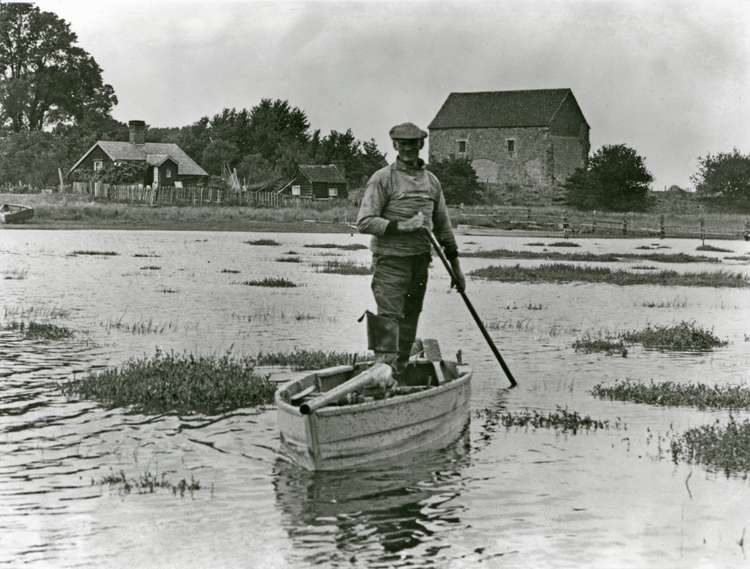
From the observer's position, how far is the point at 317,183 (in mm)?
100625

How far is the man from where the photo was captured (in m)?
12.7

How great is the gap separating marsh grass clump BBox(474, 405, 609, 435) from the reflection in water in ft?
6.98

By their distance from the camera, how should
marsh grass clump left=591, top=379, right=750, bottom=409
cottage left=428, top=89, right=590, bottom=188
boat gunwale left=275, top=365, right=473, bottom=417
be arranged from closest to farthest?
boat gunwale left=275, top=365, right=473, bottom=417 → marsh grass clump left=591, top=379, right=750, bottom=409 → cottage left=428, top=89, right=590, bottom=188

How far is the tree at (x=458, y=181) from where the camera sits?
88.1m

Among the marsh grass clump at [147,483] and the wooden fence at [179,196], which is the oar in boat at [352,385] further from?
the wooden fence at [179,196]

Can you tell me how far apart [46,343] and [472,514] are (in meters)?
12.6

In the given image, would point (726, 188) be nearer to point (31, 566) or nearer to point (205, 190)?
point (205, 190)

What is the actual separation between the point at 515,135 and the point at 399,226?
93.7 meters

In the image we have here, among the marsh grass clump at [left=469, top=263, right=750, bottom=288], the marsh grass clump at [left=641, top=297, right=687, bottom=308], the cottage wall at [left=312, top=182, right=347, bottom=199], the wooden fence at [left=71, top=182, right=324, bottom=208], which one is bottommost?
the marsh grass clump at [left=641, top=297, right=687, bottom=308]

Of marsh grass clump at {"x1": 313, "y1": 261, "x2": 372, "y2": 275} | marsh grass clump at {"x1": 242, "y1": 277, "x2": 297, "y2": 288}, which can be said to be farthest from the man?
marsh grass clump at {"x1": 313, "y1": 261, "x2": 372, "y2": 275}

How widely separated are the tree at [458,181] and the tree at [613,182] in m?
8.53

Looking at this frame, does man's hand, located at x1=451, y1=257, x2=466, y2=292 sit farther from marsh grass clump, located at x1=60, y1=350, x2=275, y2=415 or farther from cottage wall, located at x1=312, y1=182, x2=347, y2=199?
cottage wall, located at x1=312, y1=182, x2=347, y2=199

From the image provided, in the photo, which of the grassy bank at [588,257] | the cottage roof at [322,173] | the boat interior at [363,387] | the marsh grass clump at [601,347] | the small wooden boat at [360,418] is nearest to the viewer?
the small wooden boat at [360,418]

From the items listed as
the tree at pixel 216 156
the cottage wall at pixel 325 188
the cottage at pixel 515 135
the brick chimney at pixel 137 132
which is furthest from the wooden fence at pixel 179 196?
the cottage at pixel 515 135
